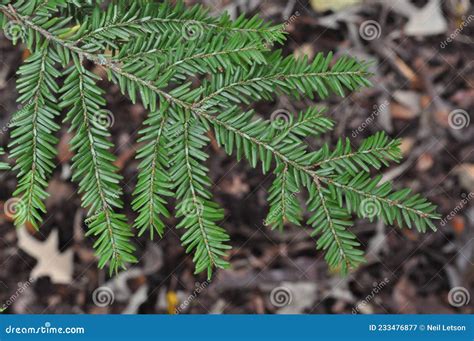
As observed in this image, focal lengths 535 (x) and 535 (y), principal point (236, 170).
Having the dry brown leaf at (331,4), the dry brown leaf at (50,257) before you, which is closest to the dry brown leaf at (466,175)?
the dry brown leaf at (331,4)

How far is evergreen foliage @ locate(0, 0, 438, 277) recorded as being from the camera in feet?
2.22

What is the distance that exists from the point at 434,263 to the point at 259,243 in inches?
21.0

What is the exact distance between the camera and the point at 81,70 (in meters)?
0.68

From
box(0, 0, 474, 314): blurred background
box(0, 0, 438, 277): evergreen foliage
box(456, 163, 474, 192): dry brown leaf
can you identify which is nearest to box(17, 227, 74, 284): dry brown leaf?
box(0, 0, 474, 314): blurred background

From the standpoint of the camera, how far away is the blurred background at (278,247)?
1610 mm

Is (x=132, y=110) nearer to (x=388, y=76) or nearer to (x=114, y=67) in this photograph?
(x=388, y=76)

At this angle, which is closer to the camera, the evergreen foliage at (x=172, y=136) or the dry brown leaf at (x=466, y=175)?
the evergreen foliage at (x=172, y=136)

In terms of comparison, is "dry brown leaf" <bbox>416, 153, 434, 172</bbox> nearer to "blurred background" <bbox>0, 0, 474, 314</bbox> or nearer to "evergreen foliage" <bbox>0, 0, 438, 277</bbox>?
"blurred background" <bbox>0, 0, 474, 314</bbox>

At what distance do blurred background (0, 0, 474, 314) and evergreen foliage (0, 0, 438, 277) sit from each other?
0.92 metres

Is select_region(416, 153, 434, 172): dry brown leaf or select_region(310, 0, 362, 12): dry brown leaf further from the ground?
select_region(310, 0, 362, 12): dry brown leaf

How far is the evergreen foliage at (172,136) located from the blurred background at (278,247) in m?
0.92

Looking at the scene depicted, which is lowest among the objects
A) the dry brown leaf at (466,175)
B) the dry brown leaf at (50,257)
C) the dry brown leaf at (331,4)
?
the dry brown leaf at (50,257)

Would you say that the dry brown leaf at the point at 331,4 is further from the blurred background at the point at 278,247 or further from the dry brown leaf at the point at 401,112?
the dry brown leaf at the point at 401,112

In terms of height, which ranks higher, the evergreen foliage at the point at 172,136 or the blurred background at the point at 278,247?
the evergreen foliage at the point at 172,136
